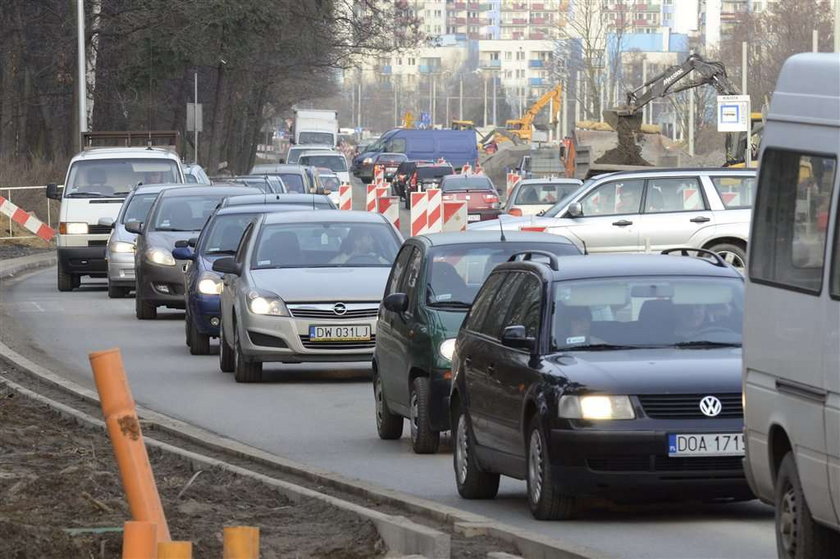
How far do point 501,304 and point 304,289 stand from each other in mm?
6912

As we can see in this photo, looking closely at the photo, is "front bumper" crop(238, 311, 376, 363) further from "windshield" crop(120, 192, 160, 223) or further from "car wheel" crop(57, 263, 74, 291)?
"car wheel" crop(57, 263, 74, 291)

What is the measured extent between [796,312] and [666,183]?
19335 millimetres

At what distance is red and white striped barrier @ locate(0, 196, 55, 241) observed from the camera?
42.8 metres

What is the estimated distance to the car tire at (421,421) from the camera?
1288 cm

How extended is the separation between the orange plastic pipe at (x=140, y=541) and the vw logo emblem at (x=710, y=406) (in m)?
4.34

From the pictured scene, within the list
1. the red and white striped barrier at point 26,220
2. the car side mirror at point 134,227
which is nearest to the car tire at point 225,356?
the car side mirror at point 134,227

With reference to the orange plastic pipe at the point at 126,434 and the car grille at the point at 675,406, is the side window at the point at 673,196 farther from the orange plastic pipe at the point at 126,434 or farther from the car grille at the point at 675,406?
the orange plastic pipe at the point at 126,434

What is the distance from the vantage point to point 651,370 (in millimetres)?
9797

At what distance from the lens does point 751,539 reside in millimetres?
9250

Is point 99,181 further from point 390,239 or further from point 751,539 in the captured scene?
point 751,539

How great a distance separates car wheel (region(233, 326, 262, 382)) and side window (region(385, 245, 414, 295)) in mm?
3650

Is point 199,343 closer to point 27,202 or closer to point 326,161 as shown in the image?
point 27,202

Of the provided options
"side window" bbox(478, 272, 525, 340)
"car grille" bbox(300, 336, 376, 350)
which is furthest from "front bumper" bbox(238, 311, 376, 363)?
"side window" bbox(478, 272, 525, 340)

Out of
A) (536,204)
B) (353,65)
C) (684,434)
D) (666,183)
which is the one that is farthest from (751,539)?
(353,65)
